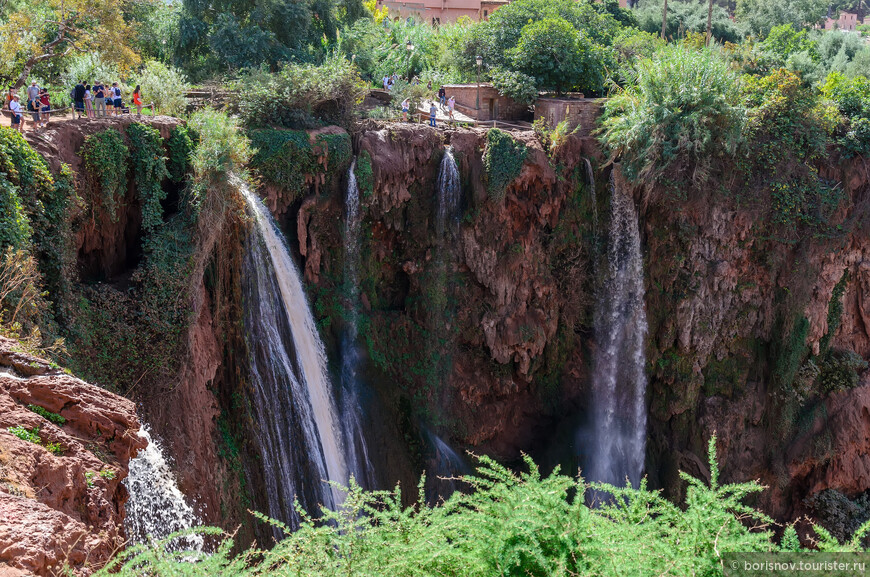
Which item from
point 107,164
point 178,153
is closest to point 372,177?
point 178,153

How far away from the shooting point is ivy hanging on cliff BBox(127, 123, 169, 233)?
1408 centimetres

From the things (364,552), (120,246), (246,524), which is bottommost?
(246,524)

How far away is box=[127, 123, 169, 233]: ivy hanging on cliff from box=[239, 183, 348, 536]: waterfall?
1887 millimetres

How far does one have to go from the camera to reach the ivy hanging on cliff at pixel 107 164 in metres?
13.3

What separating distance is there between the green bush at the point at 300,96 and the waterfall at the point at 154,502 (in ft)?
31.9

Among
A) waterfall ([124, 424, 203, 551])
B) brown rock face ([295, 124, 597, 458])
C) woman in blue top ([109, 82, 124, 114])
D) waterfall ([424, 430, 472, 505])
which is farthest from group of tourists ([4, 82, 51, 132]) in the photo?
waterfall ([424, 430, 472, 505])

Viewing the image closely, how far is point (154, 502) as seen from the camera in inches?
438

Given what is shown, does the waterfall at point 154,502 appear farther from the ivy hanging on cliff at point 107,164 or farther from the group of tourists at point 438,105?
the group of tourists at point 438,105

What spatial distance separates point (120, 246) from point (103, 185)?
1491mm

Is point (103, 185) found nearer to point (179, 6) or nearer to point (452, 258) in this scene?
point (452, 258)

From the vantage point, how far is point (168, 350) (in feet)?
44.0

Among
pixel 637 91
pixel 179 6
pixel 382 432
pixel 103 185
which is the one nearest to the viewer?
pixel 103 185

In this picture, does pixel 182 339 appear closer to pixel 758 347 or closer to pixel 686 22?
pixel 758 347

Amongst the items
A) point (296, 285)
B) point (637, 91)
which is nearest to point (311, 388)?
point (296, 285)
